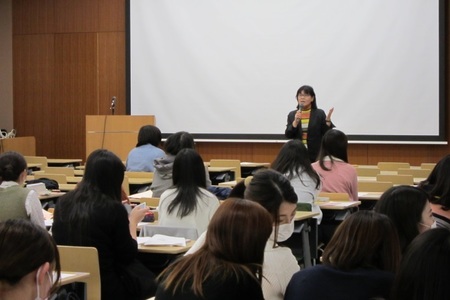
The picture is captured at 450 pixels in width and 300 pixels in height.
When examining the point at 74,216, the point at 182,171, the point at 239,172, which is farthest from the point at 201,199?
the point at 239,172

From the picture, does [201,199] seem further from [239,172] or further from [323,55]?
[323,55]

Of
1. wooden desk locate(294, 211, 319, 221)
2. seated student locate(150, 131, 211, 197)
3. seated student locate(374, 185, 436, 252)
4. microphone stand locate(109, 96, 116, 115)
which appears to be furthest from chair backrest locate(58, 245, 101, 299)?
microphone stand locate(109, 96, 116, 115)

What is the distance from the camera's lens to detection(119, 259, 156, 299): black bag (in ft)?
14.5

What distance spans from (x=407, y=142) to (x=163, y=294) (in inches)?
377

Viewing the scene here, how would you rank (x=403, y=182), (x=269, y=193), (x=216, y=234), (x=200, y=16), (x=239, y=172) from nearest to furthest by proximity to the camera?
(x=216, y=234)
(x=269, y=193)
(x=403, y=182)
(x=239, y=172)
(x=200, y=16)

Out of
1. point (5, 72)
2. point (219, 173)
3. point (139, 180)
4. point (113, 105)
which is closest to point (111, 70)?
point (113, 105)

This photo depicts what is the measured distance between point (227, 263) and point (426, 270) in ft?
2.09

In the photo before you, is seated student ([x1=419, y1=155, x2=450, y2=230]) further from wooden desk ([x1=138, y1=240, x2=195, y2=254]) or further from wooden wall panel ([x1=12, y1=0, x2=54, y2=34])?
wooden wall panel ([x1=12, y1=0, x2=54, y2=34])

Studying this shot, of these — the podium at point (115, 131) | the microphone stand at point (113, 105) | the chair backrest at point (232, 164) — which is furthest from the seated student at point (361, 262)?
the microphone stand at point (113, 105)

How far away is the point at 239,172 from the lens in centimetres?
1016

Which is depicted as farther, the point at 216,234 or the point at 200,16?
the point at 200,16

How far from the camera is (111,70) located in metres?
13.4

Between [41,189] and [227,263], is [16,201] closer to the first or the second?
[41,189]

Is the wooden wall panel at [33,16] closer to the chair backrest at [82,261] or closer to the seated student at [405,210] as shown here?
the chair backrest at [82,261]
